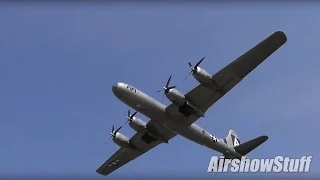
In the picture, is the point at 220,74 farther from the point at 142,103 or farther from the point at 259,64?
the point at 142,103

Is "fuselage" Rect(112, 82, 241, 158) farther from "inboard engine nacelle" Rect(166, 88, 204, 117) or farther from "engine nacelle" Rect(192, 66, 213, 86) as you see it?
"engine nacelle" Rect(192, 66, 213, 86)

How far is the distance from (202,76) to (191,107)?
12.5 ft

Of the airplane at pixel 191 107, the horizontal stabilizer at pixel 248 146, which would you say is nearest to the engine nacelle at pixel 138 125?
the airplane at pixel 191 107

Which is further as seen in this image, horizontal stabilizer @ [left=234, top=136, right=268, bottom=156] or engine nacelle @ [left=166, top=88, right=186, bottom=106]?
horizontal stabilizer @ [left=234, top=136, right=268, bottom=156]

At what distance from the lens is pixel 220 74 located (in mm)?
46094

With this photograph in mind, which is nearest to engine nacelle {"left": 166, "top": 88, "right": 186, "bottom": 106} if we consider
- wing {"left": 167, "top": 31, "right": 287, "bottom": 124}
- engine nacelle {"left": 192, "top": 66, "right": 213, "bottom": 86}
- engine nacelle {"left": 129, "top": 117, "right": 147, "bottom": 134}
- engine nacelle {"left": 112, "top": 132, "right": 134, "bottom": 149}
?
wing {"left": 167, "top": 31, "right": 287, "bottom": 124}

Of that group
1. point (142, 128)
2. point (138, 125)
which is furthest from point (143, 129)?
point (138, 125)

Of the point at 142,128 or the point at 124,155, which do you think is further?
the point at 124,155

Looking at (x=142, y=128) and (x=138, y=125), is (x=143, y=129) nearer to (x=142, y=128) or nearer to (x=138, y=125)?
(x=142, y=128)

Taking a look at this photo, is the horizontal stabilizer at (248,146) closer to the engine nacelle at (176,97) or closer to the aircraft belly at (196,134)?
the aircraft belly at (196,134)

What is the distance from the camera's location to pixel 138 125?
169ft

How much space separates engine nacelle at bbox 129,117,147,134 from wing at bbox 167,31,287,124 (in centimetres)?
510

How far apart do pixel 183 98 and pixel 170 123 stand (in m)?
3.05

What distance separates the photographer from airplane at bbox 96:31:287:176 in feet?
148
